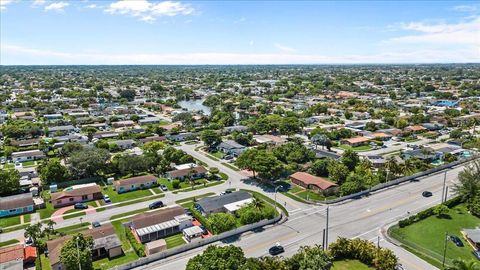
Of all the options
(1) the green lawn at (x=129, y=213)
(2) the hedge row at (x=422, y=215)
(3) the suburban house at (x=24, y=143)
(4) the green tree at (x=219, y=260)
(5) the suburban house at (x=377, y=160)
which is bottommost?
(1) the green lawn at (x=129, y=213)

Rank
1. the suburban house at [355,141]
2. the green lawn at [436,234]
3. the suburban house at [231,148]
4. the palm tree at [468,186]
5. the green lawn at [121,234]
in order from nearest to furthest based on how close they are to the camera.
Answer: the green lawn at [436,234]
the green lawn at [121,234]
the palm tree at [468,186]
the suburban house at [231,148]
the suburban house at [355,141]

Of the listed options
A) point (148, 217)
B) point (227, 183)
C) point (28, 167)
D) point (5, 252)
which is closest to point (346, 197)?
point (227, 183)

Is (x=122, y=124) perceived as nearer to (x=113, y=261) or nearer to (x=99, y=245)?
(x=99, y=245)

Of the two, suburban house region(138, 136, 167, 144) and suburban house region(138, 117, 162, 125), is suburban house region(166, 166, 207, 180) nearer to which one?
suburban house region(138, 136, 167, 144)

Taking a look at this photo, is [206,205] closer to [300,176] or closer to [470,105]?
[300,176]

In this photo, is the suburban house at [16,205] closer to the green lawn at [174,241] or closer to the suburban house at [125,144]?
the green lawn at [174,241]

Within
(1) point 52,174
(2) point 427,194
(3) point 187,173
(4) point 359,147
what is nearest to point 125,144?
(1) point 52,174

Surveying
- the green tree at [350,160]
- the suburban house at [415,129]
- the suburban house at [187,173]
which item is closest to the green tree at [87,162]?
the suburban house at [187,173]
